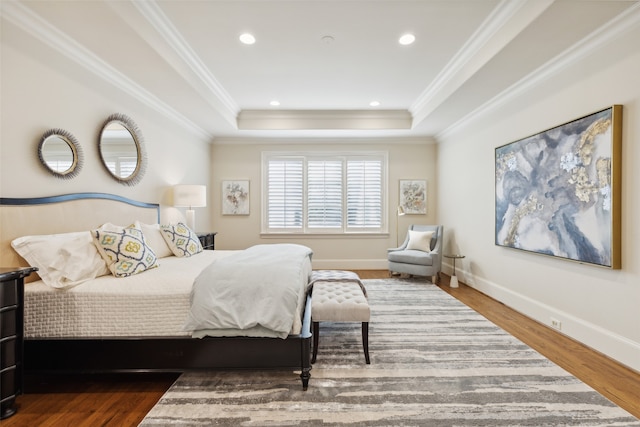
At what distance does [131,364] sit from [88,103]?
2439mm

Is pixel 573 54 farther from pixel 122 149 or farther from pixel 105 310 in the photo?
pixel 122 149

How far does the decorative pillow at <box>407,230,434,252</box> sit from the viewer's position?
5.05 metres

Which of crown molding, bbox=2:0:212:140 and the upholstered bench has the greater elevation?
crown molding, bbox=2:0:212:140

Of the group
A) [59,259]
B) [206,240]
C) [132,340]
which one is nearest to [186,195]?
Result: [206,240]

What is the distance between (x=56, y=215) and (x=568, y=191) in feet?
14.8

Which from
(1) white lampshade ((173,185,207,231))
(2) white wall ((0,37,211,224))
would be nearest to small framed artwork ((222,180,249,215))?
(1) white lampshade ((173,185,207,231))

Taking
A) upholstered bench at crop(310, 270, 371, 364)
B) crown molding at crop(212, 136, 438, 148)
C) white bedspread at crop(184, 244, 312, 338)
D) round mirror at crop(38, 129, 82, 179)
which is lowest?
upholstered bench at crop(310, 270, 371, 364)

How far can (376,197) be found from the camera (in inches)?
238

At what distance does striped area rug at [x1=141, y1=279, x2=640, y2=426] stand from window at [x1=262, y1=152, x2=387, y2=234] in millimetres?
3379

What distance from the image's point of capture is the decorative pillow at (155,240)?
3188mm

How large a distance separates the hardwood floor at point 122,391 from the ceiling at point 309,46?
97.2 inches

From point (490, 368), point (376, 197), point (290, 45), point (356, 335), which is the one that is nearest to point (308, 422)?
point (356, 335)

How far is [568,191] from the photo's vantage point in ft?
9.04

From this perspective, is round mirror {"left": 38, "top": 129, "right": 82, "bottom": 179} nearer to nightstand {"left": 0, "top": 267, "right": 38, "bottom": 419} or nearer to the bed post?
nightstand {"left": 0, "top": 267, "right": 38, "bottom": 419}
